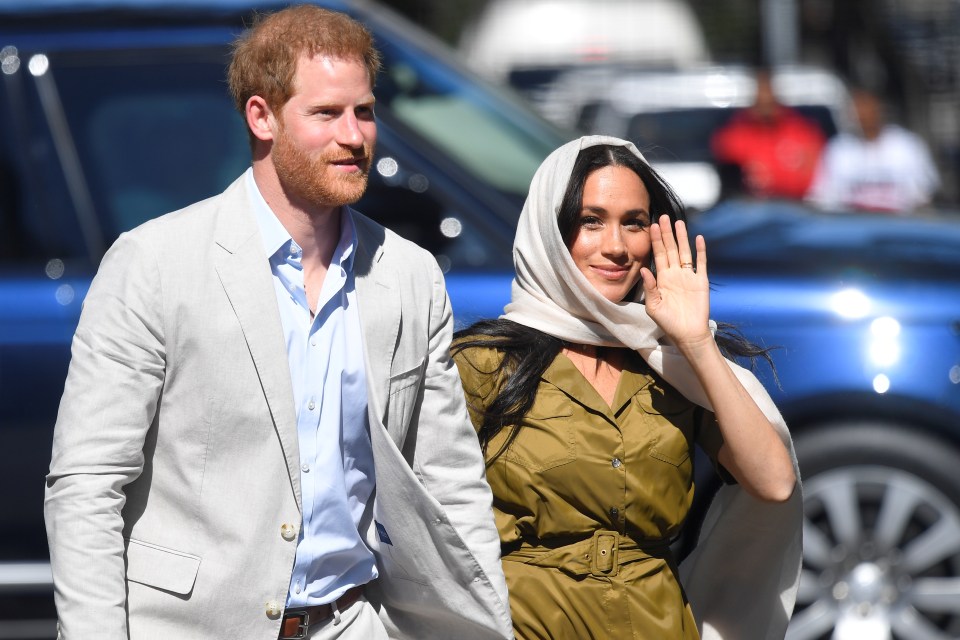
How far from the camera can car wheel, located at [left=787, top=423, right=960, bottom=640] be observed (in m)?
4.31

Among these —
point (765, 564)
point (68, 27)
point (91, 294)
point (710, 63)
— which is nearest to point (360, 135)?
point (91, 294)

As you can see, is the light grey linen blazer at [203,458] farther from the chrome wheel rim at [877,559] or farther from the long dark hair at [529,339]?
the chrome wheel rim at [877,559]

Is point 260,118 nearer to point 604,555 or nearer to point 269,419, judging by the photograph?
point 269,419

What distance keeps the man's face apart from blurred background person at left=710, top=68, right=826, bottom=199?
8.43 meters

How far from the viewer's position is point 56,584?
2309 millimetres

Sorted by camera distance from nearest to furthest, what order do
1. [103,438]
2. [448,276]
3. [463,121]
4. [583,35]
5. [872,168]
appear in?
1. [103,438]
2. [448,276]
3. [463,121]
4. [872,168]
5. [583,35]

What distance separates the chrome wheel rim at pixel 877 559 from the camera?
4336mm

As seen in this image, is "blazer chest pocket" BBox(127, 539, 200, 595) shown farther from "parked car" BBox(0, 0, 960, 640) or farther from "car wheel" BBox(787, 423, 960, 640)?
"car wheel" BBox(787, 423, 960, 640)

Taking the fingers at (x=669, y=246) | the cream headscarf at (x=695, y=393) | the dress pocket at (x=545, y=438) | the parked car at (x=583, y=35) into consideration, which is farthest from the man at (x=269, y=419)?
the parked car at (x=583, y=35)

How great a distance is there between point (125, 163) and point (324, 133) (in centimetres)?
215

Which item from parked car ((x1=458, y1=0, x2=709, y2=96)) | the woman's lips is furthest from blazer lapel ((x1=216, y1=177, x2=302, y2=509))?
parked car ((x1=458, y1=0, x2=709, y2=96))

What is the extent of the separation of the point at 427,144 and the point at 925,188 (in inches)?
286

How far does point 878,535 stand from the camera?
4.39 meters

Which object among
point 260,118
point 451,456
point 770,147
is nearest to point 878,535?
point 451,456
